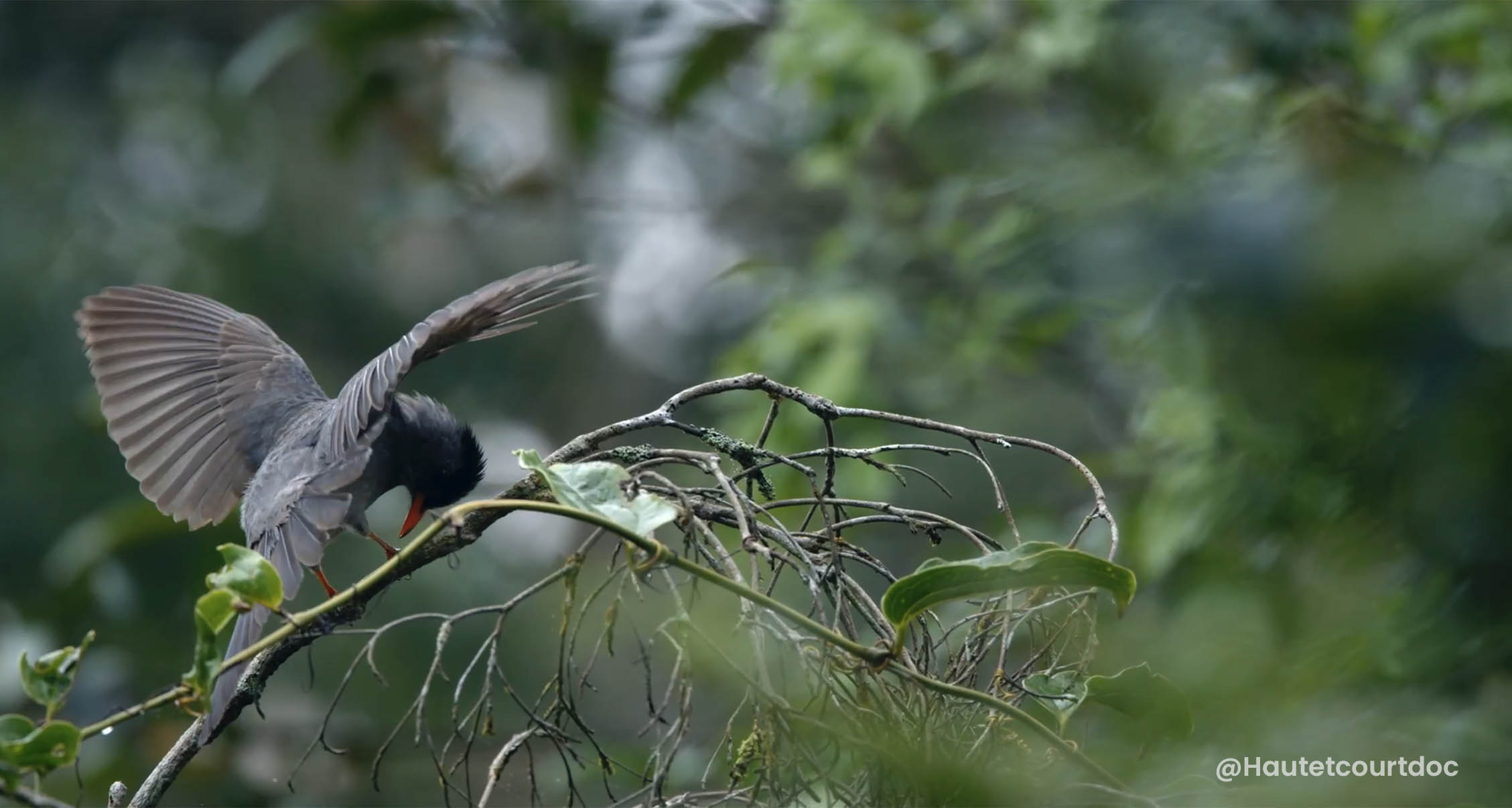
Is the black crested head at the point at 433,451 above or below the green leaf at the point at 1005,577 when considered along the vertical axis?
above

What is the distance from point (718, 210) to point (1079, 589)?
4.87 m

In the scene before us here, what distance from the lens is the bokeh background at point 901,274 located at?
1.15 meters

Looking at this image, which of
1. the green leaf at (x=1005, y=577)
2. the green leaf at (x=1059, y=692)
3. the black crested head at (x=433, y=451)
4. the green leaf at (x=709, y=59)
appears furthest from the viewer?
the green leaf at (x=709, y=59)

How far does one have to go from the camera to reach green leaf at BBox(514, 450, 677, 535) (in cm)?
132

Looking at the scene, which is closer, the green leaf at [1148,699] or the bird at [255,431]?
the green leaf at [1148,699]

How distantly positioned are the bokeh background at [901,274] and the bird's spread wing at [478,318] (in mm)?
683

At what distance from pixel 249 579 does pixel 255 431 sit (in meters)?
2.51

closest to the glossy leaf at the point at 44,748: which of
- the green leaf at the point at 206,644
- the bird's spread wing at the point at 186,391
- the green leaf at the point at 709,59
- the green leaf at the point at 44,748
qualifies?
the green leaf at the point at 44,748

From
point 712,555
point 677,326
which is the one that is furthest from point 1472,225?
point 677,326

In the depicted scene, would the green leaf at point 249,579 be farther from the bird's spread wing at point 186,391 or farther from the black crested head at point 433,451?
the bird's spread wing at point 186,391

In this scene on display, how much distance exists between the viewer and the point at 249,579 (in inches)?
53.2

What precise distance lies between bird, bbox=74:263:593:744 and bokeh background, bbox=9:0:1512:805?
474 millimetres

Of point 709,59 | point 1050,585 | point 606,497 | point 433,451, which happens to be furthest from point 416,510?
point 709,59

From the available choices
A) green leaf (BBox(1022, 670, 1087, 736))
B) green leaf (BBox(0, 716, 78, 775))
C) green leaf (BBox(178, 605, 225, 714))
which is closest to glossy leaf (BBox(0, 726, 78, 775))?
green leaf (BBox(0, 716, 78, 775))
